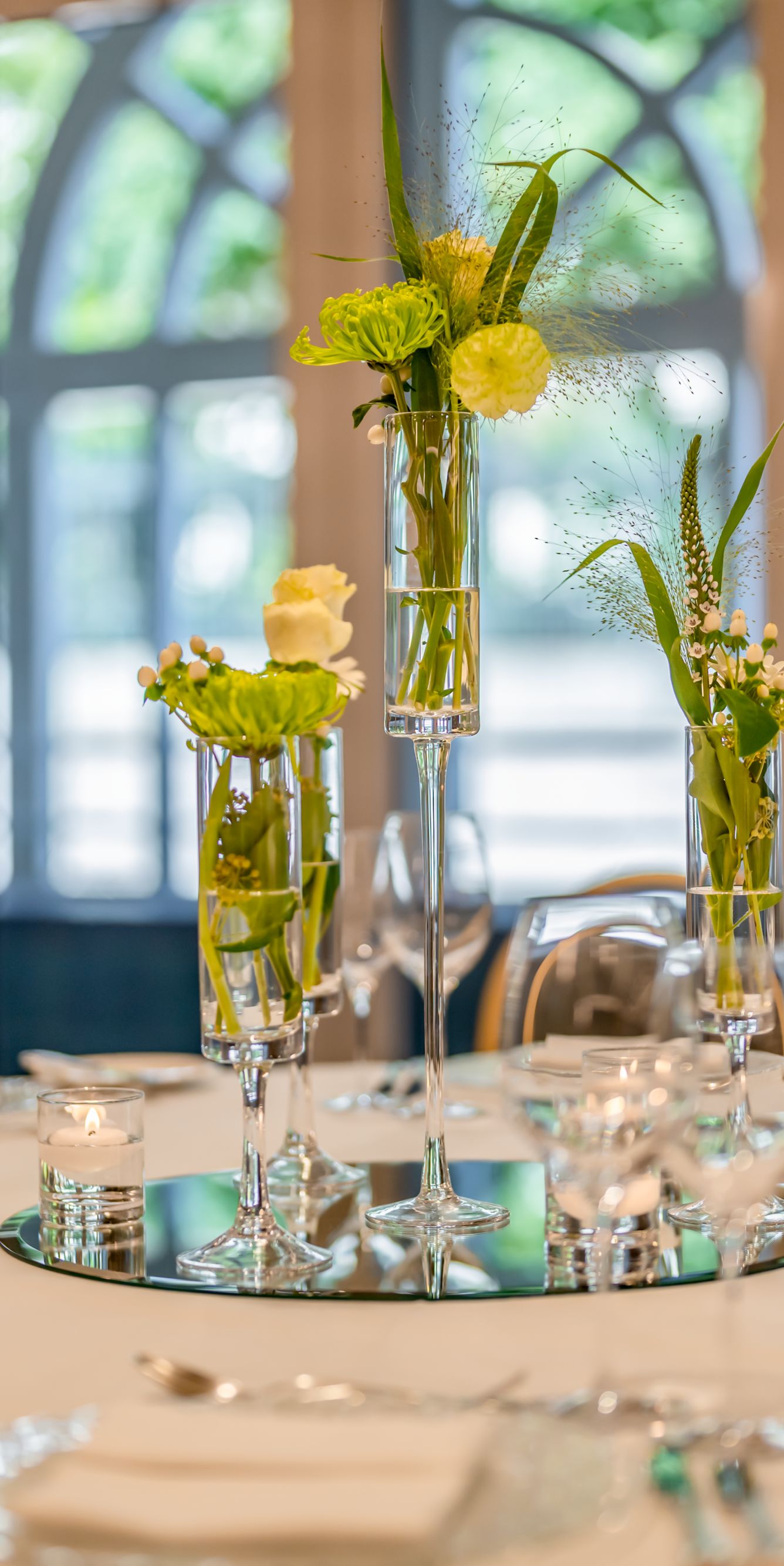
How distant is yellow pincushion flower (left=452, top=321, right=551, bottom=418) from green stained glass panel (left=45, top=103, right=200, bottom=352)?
4271mm

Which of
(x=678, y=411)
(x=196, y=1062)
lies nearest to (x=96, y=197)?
(x=678, y=411)

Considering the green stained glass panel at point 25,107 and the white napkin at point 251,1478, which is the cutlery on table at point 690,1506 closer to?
the white napkin at point 251,1478

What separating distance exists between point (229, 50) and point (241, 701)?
449cm

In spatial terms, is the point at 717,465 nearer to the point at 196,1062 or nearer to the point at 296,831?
the point at 196,1062

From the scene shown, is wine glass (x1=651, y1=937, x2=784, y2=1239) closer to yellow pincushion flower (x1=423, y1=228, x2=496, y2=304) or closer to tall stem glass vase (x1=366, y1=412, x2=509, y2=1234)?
tall stem glass vase (x1=366, y1=412, x2=509, y2=1234)

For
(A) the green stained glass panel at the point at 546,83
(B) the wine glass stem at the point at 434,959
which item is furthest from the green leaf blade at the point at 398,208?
(A) the green stained glass panel at the point at 546,83

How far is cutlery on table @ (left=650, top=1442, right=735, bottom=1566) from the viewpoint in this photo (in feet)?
1.68

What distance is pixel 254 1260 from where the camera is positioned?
0.90 m

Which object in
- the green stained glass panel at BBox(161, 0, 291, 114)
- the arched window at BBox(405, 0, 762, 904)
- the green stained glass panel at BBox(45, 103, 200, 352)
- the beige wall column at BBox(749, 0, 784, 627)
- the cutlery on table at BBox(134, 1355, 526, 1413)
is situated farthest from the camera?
the green stained glass panel at BBox(45, 103, 200, 352)

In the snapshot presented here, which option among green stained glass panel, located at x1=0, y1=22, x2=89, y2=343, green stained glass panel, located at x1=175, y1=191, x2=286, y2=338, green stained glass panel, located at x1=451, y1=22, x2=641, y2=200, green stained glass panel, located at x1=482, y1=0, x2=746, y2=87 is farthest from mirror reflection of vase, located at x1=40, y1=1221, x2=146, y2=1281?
green stained glass panel, located at x1=0, y1=22, x2=89, y2=343

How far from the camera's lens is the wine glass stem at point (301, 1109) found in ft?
3.78

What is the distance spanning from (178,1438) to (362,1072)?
1.03 m

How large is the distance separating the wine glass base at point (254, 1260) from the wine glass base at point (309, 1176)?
14 cm

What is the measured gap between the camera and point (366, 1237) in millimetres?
966
